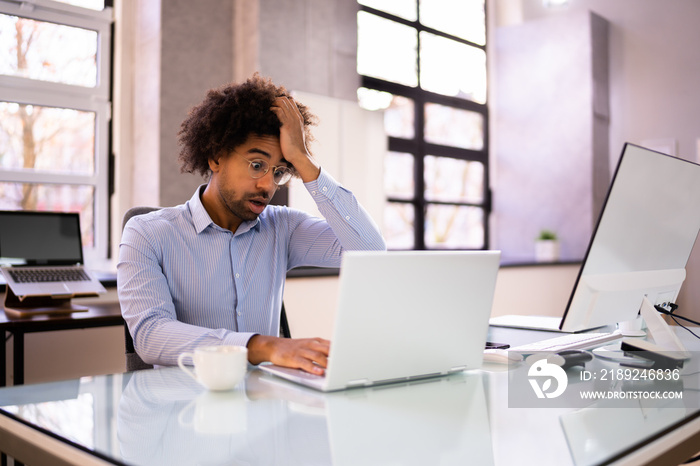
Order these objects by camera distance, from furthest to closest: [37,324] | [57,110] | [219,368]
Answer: [57,110] → [37,324] → [219,368]

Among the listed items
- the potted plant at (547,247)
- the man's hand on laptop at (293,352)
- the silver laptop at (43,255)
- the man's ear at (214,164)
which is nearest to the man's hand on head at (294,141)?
the man's ear at (214,164)

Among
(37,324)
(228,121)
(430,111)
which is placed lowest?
(37,324)

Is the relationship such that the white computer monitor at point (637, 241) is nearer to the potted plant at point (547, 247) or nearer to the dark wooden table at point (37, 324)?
the dark wooden table at point (37, 324)

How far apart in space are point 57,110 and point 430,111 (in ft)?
9.64

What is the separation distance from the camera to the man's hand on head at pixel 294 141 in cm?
162

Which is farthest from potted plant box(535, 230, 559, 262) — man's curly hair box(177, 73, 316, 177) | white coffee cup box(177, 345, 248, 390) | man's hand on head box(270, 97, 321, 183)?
white coffee cup box(177, 345, 248, 390)

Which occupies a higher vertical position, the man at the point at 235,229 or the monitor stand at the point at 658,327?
the man at the point at 235,229

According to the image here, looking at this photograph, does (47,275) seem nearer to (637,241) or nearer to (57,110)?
(57,110)

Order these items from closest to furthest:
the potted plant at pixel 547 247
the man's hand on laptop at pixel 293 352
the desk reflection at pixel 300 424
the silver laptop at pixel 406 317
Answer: the desk reflection at pixel 300 424
the silver laptop at pixel 406 317
the man's hand on laptop at pixel 293 352
the potted plant at pixel 547 247

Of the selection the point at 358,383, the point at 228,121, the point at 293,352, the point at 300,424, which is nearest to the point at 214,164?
the point at 228,121

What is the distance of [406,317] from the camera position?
100 cm

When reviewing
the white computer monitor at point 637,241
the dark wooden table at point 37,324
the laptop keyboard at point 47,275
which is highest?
the white computer monitor at point 637,241

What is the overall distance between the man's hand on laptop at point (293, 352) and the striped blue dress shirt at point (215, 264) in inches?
1.4

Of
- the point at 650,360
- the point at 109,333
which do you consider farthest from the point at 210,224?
the point at 109,333
